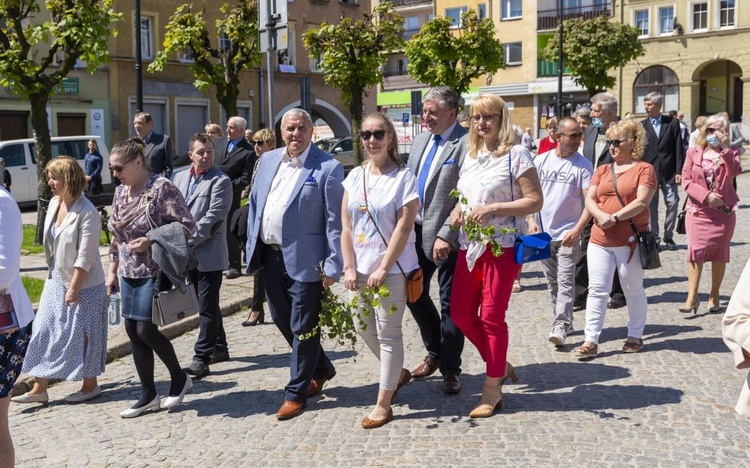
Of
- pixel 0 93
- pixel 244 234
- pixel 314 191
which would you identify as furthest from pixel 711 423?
pixel 0 93

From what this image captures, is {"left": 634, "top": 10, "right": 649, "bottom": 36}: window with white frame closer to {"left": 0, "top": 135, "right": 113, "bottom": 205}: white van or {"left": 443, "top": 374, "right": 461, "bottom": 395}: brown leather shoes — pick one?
{"left": 0, "top": 135, "right": 113, "bottom": 205}: white van

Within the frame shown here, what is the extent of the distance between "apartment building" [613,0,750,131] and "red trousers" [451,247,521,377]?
1866 inches

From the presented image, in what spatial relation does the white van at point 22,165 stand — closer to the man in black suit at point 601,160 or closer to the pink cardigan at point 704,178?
the man in black suit at point 601,160

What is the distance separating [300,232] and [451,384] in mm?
1460

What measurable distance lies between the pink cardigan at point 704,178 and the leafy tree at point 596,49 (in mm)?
38552

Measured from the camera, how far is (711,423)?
532 centimetres

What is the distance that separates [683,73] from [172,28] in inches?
1306

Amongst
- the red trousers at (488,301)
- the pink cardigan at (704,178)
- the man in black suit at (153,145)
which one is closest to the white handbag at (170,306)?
the red trousers at (488,301)

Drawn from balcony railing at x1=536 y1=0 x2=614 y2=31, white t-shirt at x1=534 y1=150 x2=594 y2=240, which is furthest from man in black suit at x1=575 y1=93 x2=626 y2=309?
balcony railing at x1=536 y1=0 x2=614 y2=31

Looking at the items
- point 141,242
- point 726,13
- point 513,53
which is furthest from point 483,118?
point 513,53

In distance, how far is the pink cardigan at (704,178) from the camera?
27.9ft

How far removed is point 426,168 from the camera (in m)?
6.08

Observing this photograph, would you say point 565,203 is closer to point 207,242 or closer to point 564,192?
point 564,192

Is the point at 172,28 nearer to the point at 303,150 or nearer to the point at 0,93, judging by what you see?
the point at 0,93
